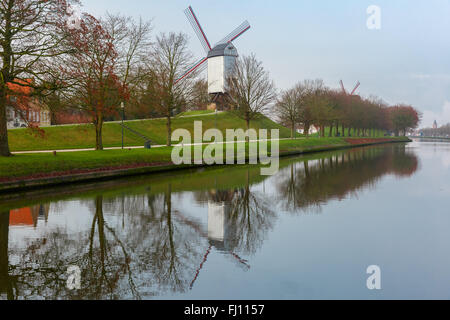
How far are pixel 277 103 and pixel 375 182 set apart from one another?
132 feet

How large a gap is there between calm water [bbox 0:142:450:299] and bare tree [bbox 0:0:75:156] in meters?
6.35

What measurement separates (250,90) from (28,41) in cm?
2804

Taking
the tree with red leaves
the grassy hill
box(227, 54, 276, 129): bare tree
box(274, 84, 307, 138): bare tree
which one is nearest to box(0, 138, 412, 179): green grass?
the tree with red leaves

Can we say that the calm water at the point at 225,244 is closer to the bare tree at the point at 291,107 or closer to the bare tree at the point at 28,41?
the bare tree at the point at 28,41

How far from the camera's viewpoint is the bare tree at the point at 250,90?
1705 inches

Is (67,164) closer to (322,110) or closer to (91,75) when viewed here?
(91,75)

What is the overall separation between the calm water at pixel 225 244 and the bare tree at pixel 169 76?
66.8 ft

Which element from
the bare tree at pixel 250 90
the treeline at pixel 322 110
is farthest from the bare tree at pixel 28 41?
the treeline at pixel 322 110

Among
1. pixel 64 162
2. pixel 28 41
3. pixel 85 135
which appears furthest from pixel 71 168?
pixel 85 135

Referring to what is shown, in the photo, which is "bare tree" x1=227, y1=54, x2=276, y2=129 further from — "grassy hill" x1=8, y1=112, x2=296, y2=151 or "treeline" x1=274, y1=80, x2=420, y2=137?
"treeline" x1=274, y1=80, x2=420, y2=137

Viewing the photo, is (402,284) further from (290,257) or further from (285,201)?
(285,201)

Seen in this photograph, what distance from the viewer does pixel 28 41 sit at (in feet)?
62.3
